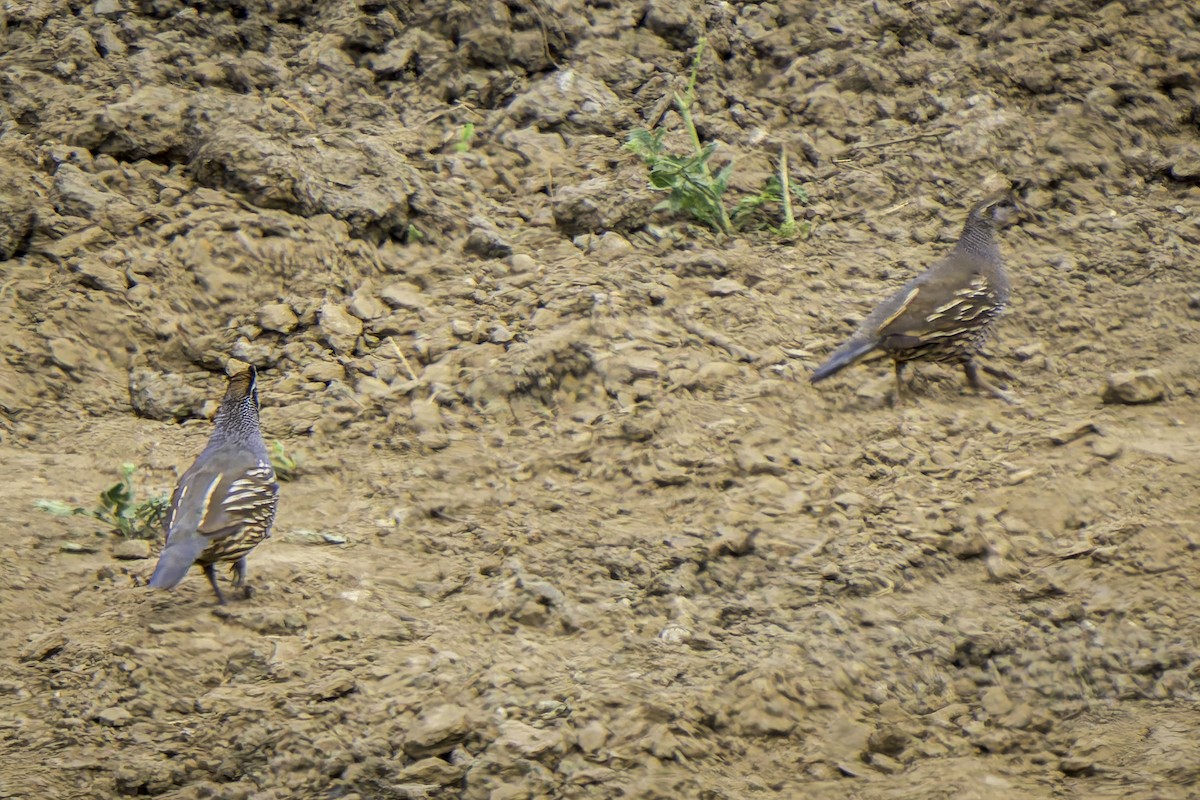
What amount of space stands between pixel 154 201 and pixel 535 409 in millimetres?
2837

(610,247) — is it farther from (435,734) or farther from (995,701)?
(995,701)

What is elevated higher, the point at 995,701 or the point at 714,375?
the point at 714,375

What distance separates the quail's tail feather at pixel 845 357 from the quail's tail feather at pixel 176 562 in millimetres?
2991

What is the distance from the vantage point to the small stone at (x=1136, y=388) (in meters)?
5.82

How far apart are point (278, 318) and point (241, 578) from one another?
2.04 meters

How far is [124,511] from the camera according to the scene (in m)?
5.70

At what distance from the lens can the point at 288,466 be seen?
614 cm

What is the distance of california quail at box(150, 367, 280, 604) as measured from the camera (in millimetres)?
5059

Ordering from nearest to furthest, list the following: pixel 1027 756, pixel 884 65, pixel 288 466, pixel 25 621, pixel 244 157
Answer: pixel 1027 756 < pixel 25 621 < pixel 288 466 < pixel 244 157 < pixel 884 65

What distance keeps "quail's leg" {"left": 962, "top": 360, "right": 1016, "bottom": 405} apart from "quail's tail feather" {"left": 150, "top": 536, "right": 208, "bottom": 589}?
12.3ft

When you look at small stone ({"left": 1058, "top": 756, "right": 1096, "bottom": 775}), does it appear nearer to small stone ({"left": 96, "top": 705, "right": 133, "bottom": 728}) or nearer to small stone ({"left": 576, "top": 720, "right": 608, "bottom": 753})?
small stone ({"left": 576, "top": 720, "right": 608, "bottom": 753})

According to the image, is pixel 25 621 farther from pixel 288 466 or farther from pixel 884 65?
pixel 884 65

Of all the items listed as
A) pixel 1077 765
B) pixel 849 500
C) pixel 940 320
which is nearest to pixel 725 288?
pixel 940 320

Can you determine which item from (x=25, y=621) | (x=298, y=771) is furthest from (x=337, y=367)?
(x=298, y=771)
